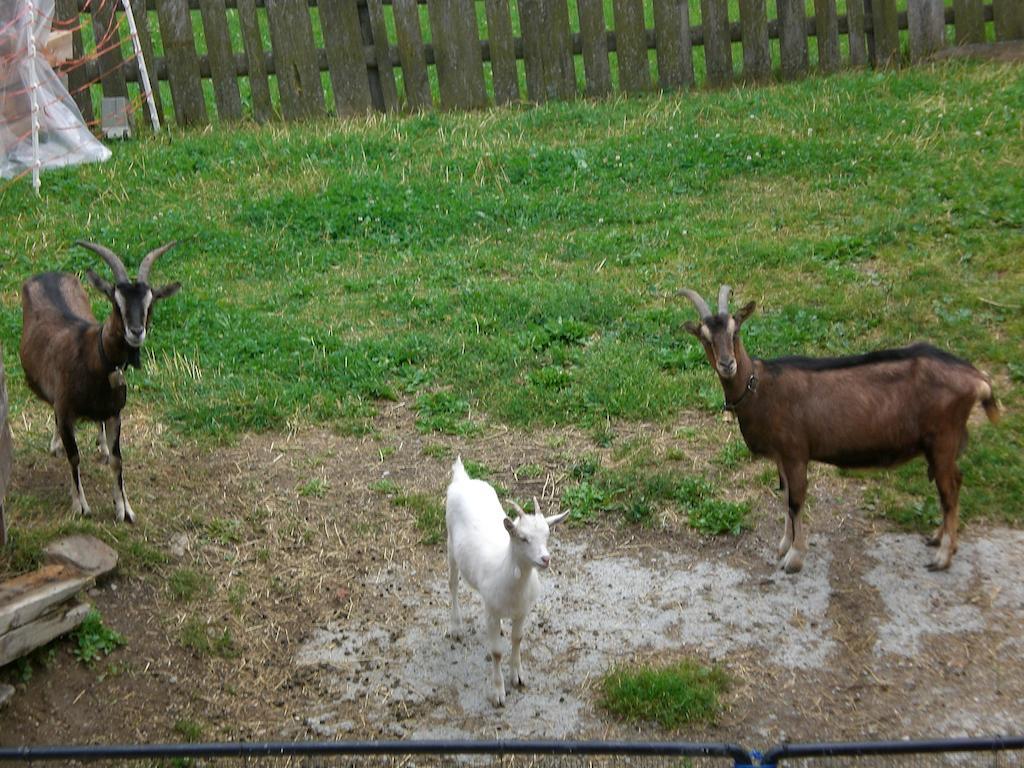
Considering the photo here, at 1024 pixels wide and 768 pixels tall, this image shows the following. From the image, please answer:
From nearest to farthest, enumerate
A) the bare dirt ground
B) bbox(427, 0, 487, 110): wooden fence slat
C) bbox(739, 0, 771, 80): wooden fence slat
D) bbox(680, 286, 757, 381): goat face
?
the bare dirt ground < bbox(680, 286, 757, 381): goat face < bbox(427, 0, 487, 110): wooden fence slat < bbox(739, 0, 771, 80): wooden fence slat

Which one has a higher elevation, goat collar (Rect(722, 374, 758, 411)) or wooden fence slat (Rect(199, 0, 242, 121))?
wooden fence slat (Rect(199, 0, 242, 121))

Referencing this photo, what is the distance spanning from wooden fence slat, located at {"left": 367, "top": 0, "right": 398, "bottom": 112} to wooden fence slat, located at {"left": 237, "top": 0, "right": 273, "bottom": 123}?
1114 millimetres

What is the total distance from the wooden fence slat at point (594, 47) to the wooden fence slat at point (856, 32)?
2442 millimetres

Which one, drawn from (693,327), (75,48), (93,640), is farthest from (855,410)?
(75,48)

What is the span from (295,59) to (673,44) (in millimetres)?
3768

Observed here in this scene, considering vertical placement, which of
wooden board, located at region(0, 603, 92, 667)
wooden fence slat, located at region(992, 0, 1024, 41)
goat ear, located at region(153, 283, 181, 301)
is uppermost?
wooden fence slat, located at region(992, 0, 1024, 41)

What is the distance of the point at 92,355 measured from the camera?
6801 millimetres

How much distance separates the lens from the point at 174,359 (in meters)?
8.63

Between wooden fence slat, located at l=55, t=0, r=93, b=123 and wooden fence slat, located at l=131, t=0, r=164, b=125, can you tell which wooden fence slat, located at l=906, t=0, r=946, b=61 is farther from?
wooden fence slat, located at l=55, t=0, r=93, b=123

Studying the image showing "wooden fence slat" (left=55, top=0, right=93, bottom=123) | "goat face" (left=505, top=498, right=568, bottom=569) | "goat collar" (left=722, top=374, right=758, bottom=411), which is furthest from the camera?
"wooden fence slat" (left=55, top=0, right=93, bottom=123)

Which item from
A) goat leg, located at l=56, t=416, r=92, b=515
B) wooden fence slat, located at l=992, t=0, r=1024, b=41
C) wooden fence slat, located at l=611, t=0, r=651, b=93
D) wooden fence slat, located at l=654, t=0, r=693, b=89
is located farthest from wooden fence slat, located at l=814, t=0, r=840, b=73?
goat leg, located at l=56, t=416, r=92, b=515

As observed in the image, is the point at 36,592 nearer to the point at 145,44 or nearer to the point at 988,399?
the point at 988,399

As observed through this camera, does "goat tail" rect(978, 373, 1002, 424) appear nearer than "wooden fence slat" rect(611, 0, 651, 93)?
Yes

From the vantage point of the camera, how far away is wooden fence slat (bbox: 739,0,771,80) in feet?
41.3
